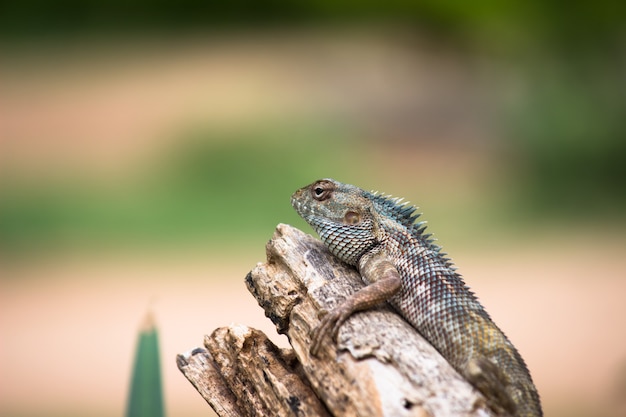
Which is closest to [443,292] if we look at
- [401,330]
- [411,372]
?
[401,330]

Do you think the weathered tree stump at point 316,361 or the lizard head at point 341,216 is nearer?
the weathered tree stump at point 316,361

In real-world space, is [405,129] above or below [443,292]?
above

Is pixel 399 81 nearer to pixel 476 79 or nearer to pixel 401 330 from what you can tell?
pixel 476 79

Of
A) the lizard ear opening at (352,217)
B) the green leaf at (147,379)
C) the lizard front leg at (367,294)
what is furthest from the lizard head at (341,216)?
the green leaf at (147,379)

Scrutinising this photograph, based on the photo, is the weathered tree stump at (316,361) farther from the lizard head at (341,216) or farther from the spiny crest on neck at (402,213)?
the spiny crest on neck at (402,213)

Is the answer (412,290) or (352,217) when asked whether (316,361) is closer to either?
(412,290)

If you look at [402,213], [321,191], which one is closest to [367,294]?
[402,213]
